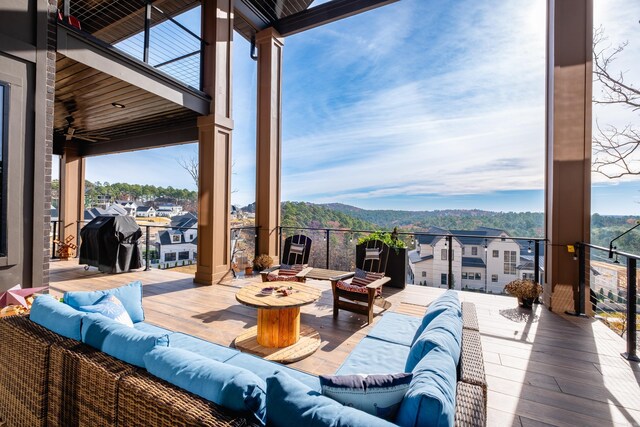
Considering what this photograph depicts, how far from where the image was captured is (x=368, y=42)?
26.6 ft

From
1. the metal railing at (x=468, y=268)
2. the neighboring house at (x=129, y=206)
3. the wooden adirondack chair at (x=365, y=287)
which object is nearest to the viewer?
the wooden adirondack chair at (x=365, y=287)

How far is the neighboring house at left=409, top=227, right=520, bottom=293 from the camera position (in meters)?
4.52

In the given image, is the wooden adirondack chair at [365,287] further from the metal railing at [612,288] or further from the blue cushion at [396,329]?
the metal railing at [612,288]

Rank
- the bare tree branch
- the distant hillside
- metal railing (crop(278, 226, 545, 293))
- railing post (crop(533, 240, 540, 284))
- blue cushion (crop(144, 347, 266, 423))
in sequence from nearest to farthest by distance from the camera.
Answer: blue cushion (crop(144, 347, 266, 423)), the distant hillside, railing post (crop(533, 240, 540, 284)), metal railing (crop(278, 226, 545, 293)), the bare tree branch

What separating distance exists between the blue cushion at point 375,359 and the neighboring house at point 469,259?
3.11 m

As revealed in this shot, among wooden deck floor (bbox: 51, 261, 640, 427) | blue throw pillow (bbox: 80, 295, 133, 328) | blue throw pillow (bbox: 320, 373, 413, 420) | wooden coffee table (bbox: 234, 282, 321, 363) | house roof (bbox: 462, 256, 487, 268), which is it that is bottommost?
wooden deck floor (bbox: 51, 261, 640, 427)

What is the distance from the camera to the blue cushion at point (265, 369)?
1.58 metres

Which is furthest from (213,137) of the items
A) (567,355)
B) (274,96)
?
(567,355)

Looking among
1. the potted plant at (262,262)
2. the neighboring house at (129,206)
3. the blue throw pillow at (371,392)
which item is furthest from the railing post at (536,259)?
the neighboring house at (129,206)

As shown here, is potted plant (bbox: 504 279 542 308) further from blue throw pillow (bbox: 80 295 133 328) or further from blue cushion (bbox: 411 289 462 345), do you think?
blue throw pillow (bbox: 80 295 133 328)

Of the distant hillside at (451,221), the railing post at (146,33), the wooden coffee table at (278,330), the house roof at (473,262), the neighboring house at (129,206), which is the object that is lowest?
the wooden coffee table at (278,330)

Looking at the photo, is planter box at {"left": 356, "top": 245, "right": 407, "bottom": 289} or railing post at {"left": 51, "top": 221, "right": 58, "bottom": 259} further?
railing post at {"left": 51, "top": 221, "right": 58, "bottom": 259}

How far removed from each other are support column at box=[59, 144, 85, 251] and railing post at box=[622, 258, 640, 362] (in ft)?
37.8

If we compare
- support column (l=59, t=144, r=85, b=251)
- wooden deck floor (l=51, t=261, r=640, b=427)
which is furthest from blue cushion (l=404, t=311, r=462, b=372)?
support column (l=59, t=144, r=85, b=251)
